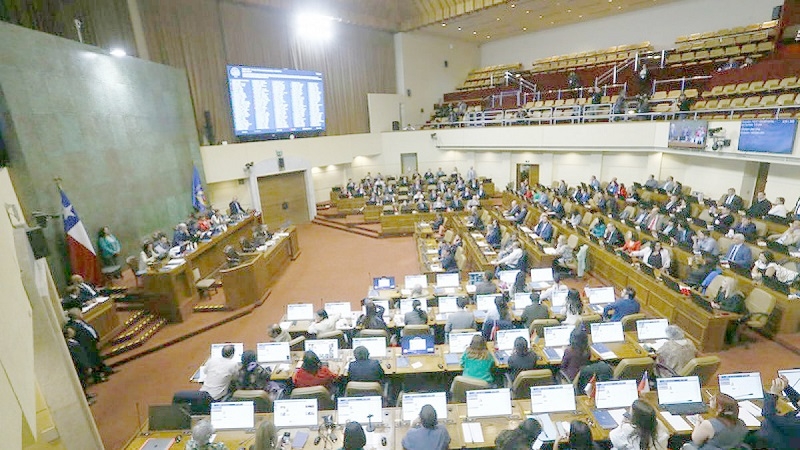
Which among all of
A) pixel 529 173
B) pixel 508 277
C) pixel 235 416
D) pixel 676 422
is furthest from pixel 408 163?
pixel 676 422

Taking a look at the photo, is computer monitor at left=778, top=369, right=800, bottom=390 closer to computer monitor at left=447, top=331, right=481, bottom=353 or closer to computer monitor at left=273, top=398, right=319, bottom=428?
computer monitor at left=447, top=331, right=481, bottom=353

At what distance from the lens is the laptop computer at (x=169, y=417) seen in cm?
432

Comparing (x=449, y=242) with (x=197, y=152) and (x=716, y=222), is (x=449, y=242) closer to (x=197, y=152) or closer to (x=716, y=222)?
(x=716, y=222)

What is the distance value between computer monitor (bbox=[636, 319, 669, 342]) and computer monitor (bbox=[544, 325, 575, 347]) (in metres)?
0.96

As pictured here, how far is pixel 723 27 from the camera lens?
640 inches

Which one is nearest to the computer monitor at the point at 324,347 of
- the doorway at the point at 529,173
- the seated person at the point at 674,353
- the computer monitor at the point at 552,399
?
the computer monitor at the point at 552,399

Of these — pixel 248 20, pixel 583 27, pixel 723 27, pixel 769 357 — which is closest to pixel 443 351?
pixel 769 357

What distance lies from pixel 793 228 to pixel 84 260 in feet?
45.6

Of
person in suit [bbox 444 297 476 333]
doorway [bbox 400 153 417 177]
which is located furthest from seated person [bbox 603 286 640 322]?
doorway [bbox 400 153 417 177]

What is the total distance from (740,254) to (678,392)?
4.88 meters

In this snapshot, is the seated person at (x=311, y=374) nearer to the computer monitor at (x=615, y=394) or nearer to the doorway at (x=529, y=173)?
the computer monitor at (x=615, y=394)

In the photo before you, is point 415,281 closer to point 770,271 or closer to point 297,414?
point 297,414

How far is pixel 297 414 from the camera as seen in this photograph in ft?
Result: 14.2

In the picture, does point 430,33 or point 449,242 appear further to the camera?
point 430,33
